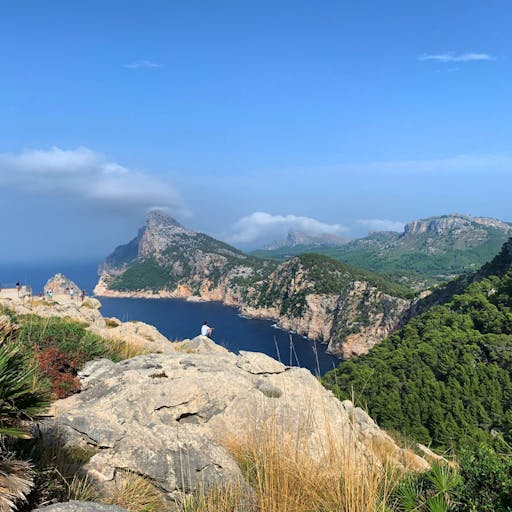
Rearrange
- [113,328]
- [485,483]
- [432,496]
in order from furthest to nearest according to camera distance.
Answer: [113,328] → [485,483] → [432,496]

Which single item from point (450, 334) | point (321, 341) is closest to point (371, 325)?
point (321, 341)

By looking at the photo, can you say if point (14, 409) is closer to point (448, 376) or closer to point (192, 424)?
point (192, 424)

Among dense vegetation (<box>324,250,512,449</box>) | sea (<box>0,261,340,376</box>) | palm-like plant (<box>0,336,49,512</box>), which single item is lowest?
sea (<box>0,261,340,376</box>)

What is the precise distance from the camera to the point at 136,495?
184 inches

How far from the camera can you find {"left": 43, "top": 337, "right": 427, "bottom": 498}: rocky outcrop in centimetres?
521

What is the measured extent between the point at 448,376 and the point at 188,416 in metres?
53.8

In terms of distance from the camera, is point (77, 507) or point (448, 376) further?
point (448, 376)

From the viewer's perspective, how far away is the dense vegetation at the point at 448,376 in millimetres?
43531

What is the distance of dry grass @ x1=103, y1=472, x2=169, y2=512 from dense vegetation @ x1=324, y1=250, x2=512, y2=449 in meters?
30.1

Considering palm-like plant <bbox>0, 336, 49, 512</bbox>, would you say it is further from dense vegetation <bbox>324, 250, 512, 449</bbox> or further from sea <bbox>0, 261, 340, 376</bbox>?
sea <bbox>0, 261, 340, 376</bbox>

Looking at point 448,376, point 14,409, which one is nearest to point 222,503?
point 14,409

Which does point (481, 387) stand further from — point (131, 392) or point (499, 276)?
point (131, 392)

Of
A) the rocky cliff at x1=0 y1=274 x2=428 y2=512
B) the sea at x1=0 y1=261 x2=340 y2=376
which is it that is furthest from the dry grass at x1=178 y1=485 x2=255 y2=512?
the sea at x1=0 y1=261 x2=340 y2=376

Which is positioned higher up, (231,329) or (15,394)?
(15,394)
